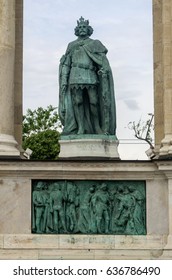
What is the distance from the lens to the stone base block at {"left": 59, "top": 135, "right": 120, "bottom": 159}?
25.3m

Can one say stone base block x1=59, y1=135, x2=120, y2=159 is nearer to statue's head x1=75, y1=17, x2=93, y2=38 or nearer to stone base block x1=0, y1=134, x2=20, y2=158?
stone base block x1=0, y1=134, x2=20, y2=158

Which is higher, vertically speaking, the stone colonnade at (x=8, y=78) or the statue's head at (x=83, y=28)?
the statue's head at (x=83, y=28)

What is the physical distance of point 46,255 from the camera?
79.6 ft

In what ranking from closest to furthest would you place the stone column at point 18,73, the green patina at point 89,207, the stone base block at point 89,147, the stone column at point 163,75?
1. the green patina at point 89,207
2. the stone column at point 163,75
3. the stone base block at point 89,147
4. the stone column at point 18,73

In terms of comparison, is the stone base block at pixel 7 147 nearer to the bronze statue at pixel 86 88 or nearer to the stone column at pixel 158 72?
the bronze statue at pixel 86 88

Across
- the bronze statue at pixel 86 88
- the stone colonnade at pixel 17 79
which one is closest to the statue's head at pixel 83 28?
→ the bronze statue at pixel 86 88

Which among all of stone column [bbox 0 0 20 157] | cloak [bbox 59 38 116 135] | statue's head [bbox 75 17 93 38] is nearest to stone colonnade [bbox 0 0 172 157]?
stone column [bbox 0 0 20 157]

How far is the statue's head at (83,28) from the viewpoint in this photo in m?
26.2

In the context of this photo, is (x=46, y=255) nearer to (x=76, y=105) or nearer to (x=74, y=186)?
(x=74, y=186)

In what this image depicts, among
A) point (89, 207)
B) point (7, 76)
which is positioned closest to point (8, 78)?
point (7, 76)

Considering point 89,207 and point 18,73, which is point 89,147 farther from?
point 18,73

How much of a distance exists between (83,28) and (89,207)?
478 centimetres

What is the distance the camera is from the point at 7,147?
969 inches

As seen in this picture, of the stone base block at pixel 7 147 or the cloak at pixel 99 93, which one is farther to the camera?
the cloak at pixel 99 93
